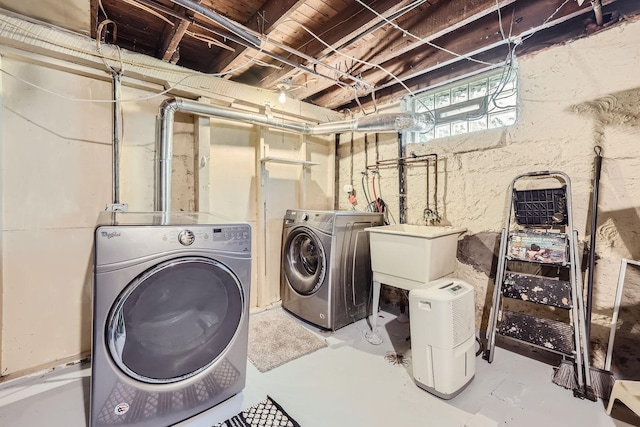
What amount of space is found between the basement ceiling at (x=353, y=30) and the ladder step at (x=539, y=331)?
1.84 m

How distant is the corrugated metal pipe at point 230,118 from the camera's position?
2268 mm

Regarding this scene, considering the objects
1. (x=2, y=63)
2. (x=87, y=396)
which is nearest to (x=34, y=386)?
(x=87, y=396)

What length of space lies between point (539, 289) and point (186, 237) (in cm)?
213

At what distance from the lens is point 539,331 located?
1.77 metres

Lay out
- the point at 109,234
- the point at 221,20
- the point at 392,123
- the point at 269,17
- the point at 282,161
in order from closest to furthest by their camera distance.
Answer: the point at 109,234, the point at 221,20, the point at 269,17, the point at 392,123, the point at 282,161

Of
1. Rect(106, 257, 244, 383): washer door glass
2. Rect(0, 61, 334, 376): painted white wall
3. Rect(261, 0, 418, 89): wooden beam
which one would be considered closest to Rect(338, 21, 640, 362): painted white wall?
→ Rect(261, 0, 418, 89): wooden beam

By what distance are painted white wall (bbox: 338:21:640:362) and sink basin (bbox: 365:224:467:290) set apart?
369 mm

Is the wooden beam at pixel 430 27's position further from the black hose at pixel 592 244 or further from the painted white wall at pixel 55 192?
the painted white wall at pixel 55 192

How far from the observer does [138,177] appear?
→ 232cm

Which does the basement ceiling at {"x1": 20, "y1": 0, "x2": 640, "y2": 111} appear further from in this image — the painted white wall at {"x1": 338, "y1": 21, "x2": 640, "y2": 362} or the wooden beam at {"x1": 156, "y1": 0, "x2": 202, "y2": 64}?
the painted white wall at {"x1": 338, "y1": 21, "x2": 640, "y2": 362}

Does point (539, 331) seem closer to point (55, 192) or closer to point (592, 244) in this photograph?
point (592, 244)

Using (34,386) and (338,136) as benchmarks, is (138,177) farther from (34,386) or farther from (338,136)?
(338,136)

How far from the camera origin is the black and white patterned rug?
1395 millimetres

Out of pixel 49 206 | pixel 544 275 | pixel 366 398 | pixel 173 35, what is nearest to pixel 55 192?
pixel 49 206
